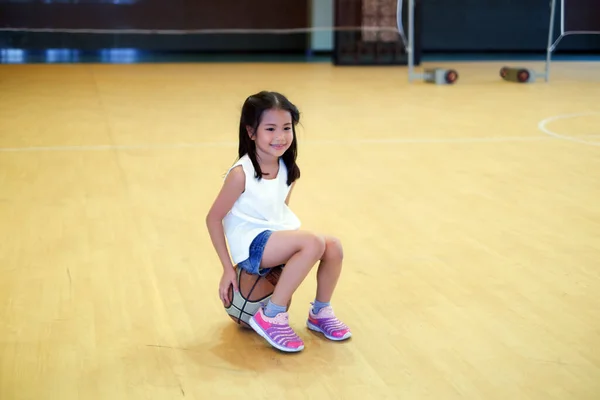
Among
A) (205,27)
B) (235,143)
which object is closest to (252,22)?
(205,27)

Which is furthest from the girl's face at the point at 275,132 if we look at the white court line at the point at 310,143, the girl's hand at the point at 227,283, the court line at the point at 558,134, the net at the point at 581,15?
the net at the point at 581,15

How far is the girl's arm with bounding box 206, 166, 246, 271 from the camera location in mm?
2883

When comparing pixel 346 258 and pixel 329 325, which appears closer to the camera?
pixel 329 325

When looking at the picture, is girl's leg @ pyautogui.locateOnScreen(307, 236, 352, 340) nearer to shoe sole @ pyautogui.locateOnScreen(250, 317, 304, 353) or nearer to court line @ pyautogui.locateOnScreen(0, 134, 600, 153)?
shoe sole @ pyautogui.locateOnScreen(250, 317, 304, 353)

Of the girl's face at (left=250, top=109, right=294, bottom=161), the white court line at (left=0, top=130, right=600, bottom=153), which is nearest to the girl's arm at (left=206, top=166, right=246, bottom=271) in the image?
the girl's face at (left=250, top=109, right=294, bottom=161)

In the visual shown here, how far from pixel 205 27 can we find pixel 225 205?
12.4m

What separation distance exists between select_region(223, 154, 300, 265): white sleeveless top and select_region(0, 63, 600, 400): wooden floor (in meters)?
0.34

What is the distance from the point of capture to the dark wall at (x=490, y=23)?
1520 cm

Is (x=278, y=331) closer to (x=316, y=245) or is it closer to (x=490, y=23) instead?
(x=316, y=245)

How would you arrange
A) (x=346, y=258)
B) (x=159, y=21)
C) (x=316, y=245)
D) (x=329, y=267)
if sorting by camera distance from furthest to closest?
(x=159, y=21) → (x=346, y=258) → (x=329, y=267) → (x=316, y=245)

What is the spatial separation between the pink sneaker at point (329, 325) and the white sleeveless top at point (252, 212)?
315mm

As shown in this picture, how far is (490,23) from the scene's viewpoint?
15.3 m

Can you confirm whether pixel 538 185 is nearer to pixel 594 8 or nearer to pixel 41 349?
pixel 41 349

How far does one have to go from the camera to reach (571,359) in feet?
9.12
